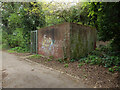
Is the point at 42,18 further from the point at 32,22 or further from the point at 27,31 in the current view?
the point at 27,31

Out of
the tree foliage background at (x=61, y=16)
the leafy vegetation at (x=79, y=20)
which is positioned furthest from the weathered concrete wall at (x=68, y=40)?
the tree foliage background at (x=61, y=16)

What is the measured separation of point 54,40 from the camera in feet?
22.2

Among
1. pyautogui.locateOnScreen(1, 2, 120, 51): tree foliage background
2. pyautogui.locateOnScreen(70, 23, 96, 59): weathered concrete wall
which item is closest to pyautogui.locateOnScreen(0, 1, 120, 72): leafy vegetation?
pyautogui.locateOnScreen(1, 2, 120, 51): tree foliage background

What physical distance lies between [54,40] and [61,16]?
4609 mm

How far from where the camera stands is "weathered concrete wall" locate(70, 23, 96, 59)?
5.90m

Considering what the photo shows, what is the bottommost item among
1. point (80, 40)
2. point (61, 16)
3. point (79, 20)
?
point (80, 40)

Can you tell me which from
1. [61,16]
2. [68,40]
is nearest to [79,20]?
[61,16]

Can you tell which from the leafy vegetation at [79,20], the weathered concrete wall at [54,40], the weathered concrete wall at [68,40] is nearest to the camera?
the leafy vegetation at [79,20]

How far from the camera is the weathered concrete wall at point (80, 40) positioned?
232 inches

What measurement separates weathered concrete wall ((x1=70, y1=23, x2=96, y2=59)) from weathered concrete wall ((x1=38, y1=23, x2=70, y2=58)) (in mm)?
450

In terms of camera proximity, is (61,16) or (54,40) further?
(61,16)

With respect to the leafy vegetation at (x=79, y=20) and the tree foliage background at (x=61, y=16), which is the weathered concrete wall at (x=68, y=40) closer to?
the leafy vegetation at (x=79, y=20)

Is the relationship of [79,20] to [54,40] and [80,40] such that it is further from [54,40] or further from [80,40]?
[54,40]

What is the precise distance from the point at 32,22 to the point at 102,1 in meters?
9.26
